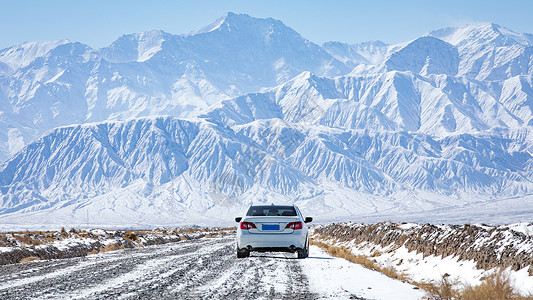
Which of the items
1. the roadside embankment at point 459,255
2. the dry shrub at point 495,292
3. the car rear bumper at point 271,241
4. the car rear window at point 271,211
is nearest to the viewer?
the dry shrub at point 495,292

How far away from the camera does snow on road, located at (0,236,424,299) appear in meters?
10.1

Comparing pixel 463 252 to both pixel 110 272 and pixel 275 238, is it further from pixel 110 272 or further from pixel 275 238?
pixel 110 272

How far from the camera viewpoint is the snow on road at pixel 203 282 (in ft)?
33.2

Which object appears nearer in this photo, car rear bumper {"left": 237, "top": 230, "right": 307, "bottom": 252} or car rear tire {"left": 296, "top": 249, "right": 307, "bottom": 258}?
car rear bumper {"left": 237, "top": 230, "right": 307, "bottom": 252}

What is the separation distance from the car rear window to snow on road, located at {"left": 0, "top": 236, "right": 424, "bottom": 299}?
6.01ft

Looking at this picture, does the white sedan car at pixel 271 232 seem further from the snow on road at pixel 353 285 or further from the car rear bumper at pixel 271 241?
the snow on road at pixel 353 285

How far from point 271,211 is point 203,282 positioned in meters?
6.33

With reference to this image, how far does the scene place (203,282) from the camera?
39.6 feet

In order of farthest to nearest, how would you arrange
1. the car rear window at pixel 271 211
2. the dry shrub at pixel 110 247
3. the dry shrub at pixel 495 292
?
the dry shrub at pixel 110 247 → the car rear window at pixel 271 211 → the dry shrub at pixel 495 292

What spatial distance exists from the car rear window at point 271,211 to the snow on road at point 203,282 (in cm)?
183

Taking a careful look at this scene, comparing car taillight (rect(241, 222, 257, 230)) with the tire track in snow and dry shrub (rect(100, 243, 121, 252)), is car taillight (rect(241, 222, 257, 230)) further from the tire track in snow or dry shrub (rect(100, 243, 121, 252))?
dry shrub (rect(100, 243, 121, 252))

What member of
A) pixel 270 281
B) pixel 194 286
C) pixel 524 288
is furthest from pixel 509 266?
A: pixel 194 286

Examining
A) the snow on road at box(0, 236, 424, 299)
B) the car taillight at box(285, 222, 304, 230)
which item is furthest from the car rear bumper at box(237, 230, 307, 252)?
the snow on road at box(0, 236, 424, 299)

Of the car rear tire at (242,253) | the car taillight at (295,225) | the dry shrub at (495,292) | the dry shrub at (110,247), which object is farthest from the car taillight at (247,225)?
the dry shrub at (110,247)
